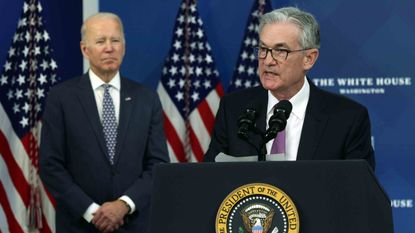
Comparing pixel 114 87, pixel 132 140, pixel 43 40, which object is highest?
pixel 43 40

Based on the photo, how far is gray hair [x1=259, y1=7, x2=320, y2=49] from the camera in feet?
10.9

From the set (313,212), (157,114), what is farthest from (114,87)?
(313,212)

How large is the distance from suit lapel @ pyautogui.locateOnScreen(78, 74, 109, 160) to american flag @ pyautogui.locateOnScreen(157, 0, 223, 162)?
3.97 feet

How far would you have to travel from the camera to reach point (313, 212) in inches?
92.6

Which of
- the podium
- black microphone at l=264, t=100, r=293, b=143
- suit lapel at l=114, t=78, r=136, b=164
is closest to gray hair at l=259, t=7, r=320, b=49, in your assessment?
black microphone at l=264, t=100, r=293, b=143

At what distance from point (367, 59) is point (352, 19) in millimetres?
306

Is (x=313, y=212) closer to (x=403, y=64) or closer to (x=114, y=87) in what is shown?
(x=114, y=87)

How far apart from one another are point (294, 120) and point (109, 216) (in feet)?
5.47

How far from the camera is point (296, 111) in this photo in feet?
11.2

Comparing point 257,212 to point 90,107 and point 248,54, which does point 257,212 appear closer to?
point 90,107

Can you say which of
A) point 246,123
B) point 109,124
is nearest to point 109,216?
point 109,124

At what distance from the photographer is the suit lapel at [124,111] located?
4.90 metres

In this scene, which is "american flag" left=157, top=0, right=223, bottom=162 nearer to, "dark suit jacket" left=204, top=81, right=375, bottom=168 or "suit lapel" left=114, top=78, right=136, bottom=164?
"suit lapel" left=114, top=78, right=136, bottom=164

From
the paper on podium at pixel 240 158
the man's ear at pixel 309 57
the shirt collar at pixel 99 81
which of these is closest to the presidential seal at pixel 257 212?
the paper on podium at pixel 240 158
